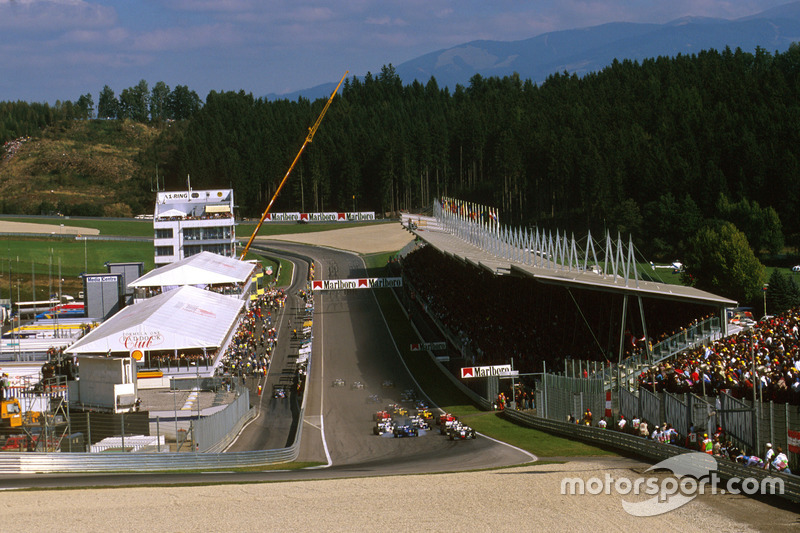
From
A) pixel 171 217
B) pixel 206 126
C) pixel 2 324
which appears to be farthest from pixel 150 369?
pixel 206 126

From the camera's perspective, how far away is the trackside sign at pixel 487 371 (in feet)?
139

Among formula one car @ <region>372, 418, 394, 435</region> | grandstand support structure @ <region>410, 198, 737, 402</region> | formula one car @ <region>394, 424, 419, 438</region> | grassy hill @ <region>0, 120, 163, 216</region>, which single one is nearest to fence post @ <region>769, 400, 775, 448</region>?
grandstand support structure @ <region>410, 198, 737, 402</region>

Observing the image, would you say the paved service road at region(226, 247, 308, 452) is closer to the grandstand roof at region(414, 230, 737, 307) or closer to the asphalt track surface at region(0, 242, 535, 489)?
the asphalt track surface at region(0, 242, 535, 489)

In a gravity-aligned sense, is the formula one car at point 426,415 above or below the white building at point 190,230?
below

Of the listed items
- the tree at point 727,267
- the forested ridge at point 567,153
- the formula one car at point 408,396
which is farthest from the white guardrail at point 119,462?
the forested ridge at point 567,153

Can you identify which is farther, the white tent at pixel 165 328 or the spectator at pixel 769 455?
the white tent at pixel 165 328

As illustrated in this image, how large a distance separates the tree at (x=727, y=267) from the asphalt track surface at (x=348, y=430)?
26740mm

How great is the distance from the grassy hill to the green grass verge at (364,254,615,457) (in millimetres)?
99746

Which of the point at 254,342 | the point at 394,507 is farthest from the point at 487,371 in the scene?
the point at 254,342

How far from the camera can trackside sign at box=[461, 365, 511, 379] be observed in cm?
4250

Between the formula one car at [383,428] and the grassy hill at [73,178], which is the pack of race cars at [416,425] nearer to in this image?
the formula one car at [383,428]

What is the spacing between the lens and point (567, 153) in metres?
117

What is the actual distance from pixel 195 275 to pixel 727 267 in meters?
42.5

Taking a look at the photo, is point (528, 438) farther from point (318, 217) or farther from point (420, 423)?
point (318, 217)
